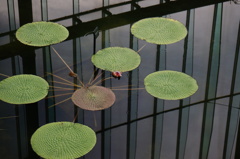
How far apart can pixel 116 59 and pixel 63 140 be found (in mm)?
1194

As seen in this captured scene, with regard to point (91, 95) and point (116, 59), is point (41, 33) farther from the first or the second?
point (91, 95)

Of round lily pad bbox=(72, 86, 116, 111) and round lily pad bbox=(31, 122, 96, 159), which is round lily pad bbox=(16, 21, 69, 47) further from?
round lily pad bbox=(31, 122, 96, 159)

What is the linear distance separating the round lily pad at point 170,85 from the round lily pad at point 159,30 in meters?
0.53

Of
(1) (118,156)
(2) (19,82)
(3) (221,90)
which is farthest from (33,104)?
(3) (221,90)

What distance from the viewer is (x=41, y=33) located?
536 centimetres

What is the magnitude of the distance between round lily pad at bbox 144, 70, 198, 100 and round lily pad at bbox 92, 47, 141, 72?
0.77ft

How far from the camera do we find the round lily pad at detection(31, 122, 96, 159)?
406 cm

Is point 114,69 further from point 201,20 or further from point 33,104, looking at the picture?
point 201,20

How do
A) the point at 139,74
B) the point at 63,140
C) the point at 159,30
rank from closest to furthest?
the point at 63,140 < the point at 139,74 < the point at 159,30

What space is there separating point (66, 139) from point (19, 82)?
0.88m

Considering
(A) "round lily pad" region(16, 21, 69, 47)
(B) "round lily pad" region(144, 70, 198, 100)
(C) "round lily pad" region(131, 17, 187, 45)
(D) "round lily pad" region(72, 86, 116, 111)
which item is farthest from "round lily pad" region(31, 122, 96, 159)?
(C) "round lily pad" region(131, 17, 187, 45)

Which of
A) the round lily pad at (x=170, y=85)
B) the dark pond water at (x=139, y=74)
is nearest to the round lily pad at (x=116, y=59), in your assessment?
the dark pond water at (x=139, y=74)

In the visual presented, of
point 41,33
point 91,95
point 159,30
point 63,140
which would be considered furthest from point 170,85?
point 41,33

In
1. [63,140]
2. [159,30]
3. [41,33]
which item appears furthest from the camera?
[159,30]
